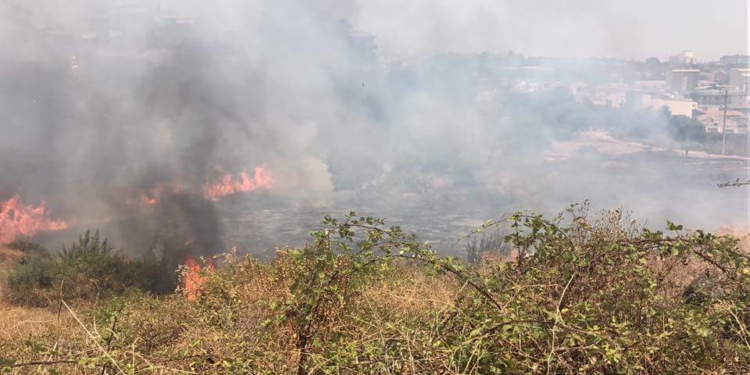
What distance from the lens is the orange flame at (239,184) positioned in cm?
1226

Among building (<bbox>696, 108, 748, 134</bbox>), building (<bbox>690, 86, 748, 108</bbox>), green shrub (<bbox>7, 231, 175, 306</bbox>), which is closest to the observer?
green shrub (<bbox>7, 231, 175, 306</bbox>)

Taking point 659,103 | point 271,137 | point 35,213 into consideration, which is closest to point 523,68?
point 659,103

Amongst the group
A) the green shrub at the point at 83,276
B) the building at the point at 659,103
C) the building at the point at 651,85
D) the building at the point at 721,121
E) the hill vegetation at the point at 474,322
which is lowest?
the green shrub at the point at 83,276

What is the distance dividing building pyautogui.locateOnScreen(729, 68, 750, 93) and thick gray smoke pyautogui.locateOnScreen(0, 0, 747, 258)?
5287 mm

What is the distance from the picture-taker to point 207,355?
8.27 feet

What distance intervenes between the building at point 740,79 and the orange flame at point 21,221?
76.6 ft

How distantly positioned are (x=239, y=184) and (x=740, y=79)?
789 inches

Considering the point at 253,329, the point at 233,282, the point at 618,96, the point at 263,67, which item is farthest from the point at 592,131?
the point at 253,329

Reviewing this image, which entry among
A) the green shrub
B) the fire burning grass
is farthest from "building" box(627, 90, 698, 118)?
the green shrub

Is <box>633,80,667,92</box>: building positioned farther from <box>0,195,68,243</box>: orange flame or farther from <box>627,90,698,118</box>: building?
<box>0,195,68,243</box>: orange flame

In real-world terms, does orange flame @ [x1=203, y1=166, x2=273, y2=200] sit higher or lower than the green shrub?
higher

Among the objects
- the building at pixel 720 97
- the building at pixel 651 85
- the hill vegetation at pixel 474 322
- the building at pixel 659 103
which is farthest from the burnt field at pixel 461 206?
the hill vegetation at pixel 474 322

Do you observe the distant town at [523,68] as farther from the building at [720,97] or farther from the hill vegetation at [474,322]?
the hill vegetation at [474,322]

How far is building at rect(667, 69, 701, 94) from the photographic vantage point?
21.2 meters
